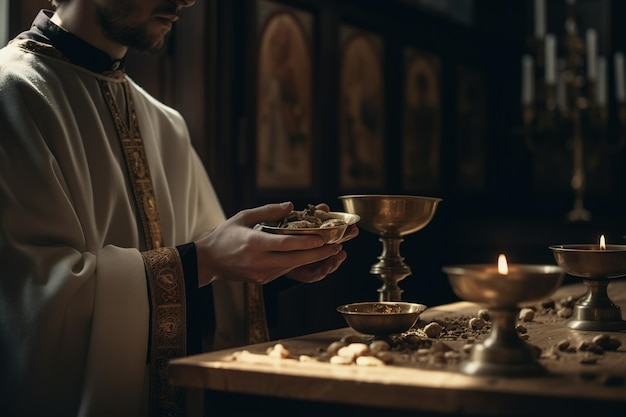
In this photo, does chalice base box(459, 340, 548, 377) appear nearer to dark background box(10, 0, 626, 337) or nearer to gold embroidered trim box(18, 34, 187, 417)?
gold embroidered trim box(18, 34, 187, 417)

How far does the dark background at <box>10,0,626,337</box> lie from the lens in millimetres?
4570

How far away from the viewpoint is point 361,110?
629 centimetres

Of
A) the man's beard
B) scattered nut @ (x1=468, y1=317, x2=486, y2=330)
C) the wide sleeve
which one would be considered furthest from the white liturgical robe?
scattered nut @ (x1=468, y1=317, x2=486, y2=330)

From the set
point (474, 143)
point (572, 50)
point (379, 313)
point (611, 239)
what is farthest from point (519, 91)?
point (379, 313)

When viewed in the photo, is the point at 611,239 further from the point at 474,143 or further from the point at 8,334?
the point at 8,334

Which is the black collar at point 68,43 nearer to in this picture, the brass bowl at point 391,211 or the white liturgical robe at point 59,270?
the white liturgical robe at point 59,270

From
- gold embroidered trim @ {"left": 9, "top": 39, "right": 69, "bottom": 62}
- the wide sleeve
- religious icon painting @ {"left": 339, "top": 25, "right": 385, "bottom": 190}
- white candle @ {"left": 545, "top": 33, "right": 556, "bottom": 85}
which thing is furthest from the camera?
white candle @ {"left": 545, "top": 33, "right": 556, "bottom": 85}

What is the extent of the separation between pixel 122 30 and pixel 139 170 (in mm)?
472

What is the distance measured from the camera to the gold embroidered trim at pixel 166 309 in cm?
230

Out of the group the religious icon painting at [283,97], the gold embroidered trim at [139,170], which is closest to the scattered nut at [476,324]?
the gold embroidered trim at [139,170]

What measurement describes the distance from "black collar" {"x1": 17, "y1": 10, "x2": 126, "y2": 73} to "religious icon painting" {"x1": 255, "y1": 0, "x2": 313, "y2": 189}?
7.15ft

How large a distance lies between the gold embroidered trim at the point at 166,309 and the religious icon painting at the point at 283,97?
2.74m

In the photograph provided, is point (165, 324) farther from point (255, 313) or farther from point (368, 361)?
point (368, 361)

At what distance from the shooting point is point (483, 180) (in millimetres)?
8398
